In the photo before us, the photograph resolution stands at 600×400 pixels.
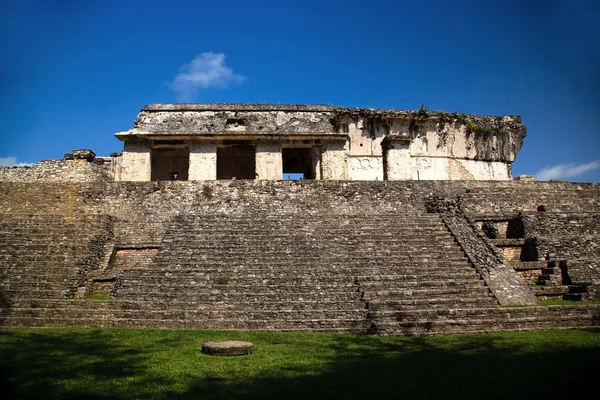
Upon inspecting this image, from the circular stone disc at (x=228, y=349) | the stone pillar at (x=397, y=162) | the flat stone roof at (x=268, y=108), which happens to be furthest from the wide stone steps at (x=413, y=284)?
the flat stone roof at (x=268, y=108)

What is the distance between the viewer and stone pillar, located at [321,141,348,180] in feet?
59.4

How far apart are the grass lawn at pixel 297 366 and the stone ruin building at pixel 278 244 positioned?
2.24ft

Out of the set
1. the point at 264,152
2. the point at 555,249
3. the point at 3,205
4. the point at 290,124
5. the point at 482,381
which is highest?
the point at 290,124

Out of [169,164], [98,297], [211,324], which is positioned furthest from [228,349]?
[169,164]

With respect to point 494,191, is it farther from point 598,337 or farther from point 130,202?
point 130,202

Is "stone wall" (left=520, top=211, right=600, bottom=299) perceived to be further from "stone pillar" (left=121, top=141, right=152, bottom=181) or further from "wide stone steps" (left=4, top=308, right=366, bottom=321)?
"stone pillar" (left=121, top=141, right=152, bottom=181)

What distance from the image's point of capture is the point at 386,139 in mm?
19359

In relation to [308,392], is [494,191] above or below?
above

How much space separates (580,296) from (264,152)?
11918 mm

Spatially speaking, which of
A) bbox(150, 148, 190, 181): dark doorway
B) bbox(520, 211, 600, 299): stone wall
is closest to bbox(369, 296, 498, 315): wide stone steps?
bbox(520, 211, 600, 299): stone wall

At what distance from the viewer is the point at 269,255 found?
988 cm

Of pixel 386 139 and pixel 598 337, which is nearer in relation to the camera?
pixel 598 337

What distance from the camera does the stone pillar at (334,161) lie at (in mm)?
18109

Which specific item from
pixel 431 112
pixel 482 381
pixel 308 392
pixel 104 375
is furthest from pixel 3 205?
pixel 431 112
